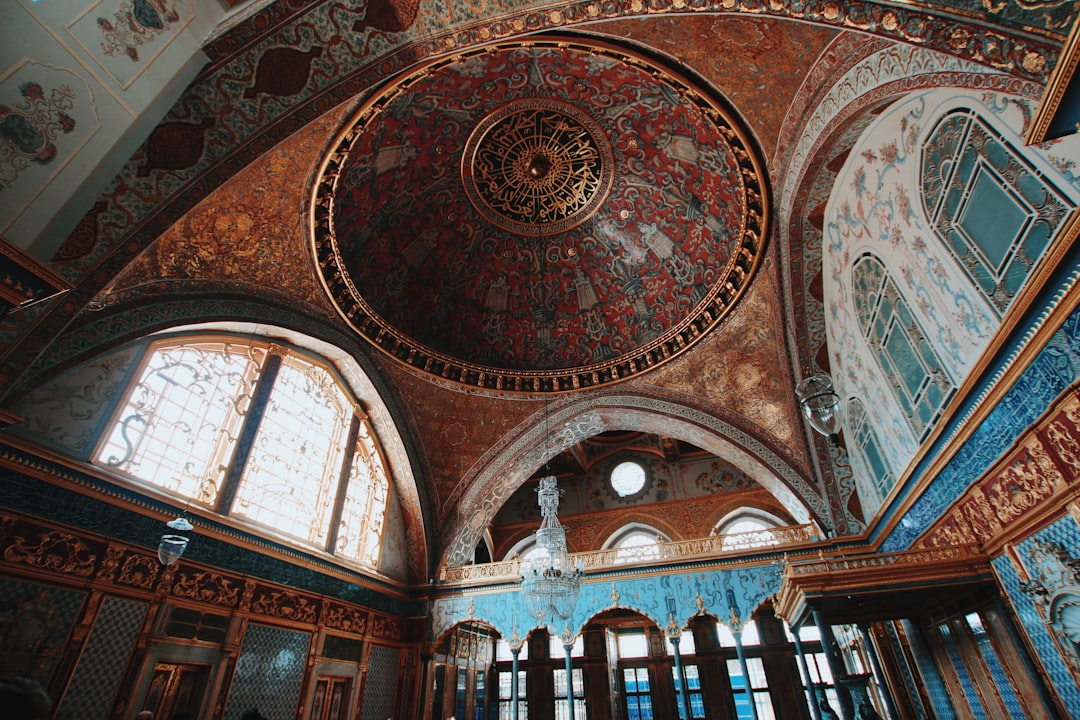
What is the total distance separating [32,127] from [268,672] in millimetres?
6929

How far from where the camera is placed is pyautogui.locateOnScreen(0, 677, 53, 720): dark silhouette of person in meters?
1.24

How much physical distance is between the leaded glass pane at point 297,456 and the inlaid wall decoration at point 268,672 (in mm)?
1422

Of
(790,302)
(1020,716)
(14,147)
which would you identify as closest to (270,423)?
(14,147)

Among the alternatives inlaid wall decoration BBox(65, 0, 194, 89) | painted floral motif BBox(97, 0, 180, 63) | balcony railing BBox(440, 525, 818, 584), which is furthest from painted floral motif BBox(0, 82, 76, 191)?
balcony railing BBox(440, 525, 818, 584)

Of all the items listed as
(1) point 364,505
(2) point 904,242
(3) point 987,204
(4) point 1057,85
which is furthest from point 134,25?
(1) point 364,505

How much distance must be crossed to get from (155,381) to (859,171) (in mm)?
8899

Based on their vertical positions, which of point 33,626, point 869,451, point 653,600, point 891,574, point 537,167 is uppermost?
point 537,167

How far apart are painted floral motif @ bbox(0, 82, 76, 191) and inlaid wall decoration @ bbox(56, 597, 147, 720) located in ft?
15.1

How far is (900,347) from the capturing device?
598 cm

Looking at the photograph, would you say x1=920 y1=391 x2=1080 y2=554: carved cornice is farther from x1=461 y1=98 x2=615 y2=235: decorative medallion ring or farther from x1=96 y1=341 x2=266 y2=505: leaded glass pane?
x1=96 y1=341 x2=266 y2=505: leaded glass pane

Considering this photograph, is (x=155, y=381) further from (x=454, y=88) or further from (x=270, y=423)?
(x=454, y=88)

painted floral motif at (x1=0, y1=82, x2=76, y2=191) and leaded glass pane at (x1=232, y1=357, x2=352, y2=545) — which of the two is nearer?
painted floral motif at (x1=0, y1=82, x2=76, y2=191)

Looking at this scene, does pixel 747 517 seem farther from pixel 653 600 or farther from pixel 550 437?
pixel 550 437

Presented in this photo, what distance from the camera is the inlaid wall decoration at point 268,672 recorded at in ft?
21.9
